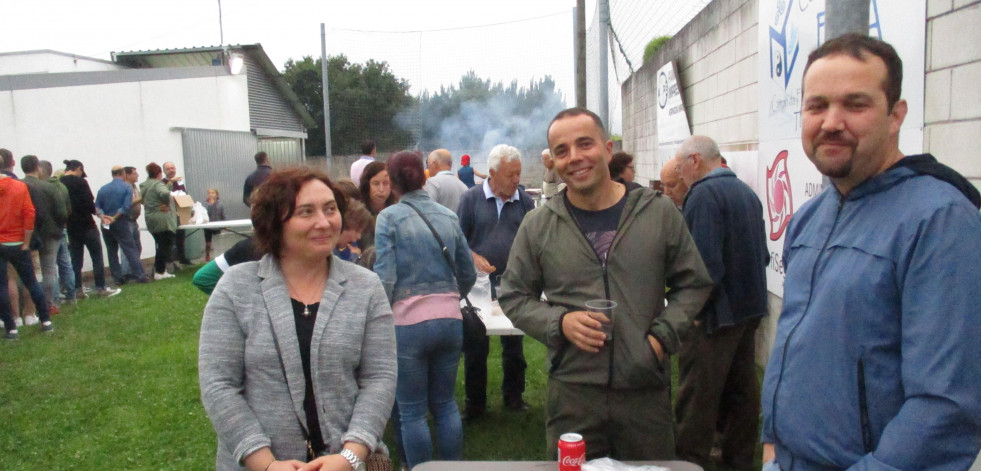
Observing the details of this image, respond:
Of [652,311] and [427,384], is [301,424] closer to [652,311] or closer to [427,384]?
[652,311]

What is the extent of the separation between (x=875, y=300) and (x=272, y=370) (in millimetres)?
1635

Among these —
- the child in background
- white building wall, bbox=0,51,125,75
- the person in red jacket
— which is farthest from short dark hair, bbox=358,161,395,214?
white building wall, bbox=0,51,125,75

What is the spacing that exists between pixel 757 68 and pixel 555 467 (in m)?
4.00

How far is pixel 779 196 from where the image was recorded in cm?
460

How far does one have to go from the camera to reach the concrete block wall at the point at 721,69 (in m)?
5.21

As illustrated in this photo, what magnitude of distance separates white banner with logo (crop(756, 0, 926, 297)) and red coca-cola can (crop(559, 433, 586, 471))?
80.9 inches

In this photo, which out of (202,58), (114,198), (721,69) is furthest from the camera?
(202,58)

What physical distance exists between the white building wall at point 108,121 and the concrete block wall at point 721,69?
34.6 feet

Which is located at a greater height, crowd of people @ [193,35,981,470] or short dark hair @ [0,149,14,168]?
short dark hair @ [0,149,14,168]

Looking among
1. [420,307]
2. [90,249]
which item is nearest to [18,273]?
[90,249]

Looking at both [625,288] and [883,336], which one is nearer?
[883,336]

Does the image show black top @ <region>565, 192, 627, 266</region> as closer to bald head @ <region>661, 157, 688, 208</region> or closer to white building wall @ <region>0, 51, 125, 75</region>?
bald head @ <region>661, 157, 688, 208</region>

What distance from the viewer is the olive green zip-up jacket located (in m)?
2.29

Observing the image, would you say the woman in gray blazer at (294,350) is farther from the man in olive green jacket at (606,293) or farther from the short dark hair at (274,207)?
the man in olive green jacket at (606,293)
